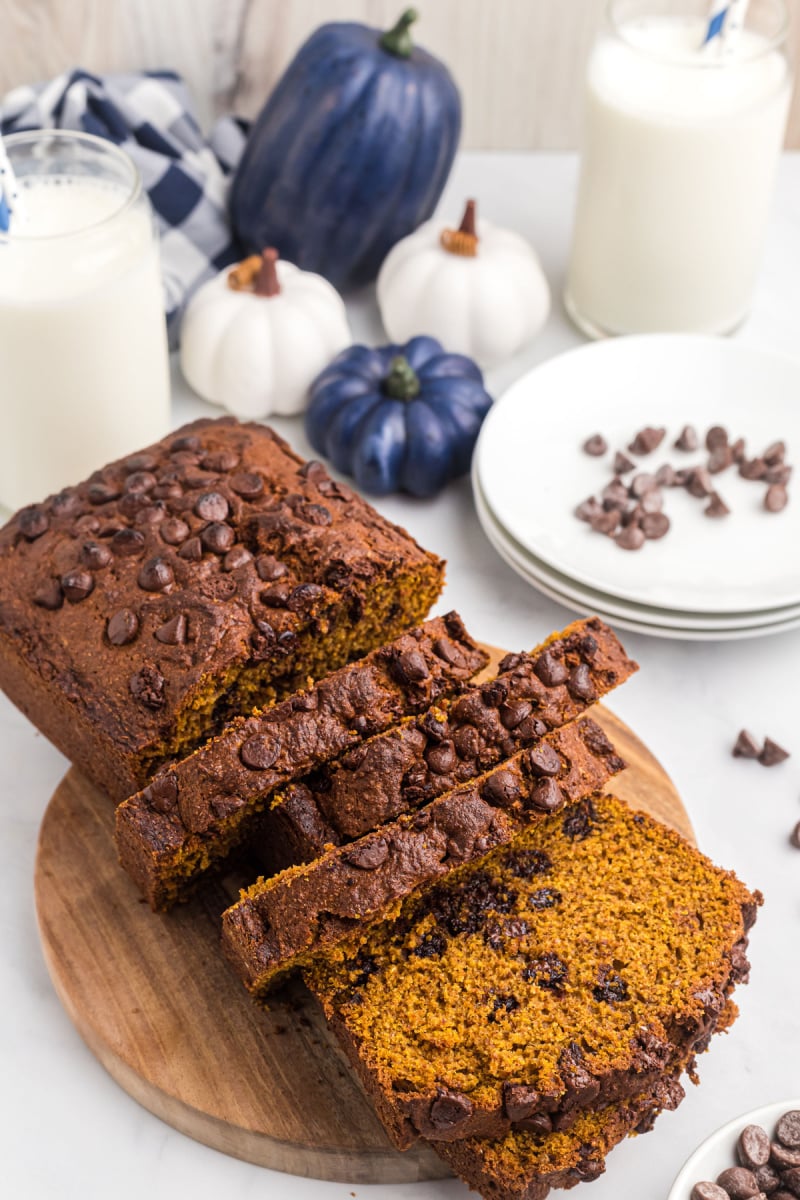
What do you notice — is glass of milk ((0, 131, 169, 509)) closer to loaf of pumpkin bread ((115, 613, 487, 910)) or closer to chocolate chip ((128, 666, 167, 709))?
chocolate chip ((128, 666, 167, 709))

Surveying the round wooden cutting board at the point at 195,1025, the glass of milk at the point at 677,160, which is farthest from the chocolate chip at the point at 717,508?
the round wooden cutting board at the point at 195,1025

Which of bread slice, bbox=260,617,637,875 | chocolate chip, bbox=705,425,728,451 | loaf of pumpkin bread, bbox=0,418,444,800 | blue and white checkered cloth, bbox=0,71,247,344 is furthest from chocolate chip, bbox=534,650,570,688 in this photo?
blue and white checkered cloth, bbox=0,71,247,344

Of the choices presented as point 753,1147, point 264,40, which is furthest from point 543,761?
point 264,40

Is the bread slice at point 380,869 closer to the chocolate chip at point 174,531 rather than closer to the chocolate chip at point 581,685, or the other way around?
the chocolate chip at point 581,685

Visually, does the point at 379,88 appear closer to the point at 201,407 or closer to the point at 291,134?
the point at 291,134

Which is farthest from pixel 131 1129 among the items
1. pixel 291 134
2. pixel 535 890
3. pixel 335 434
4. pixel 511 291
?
pixel 291 134

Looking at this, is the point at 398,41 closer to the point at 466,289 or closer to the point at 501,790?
the point at 466,289
